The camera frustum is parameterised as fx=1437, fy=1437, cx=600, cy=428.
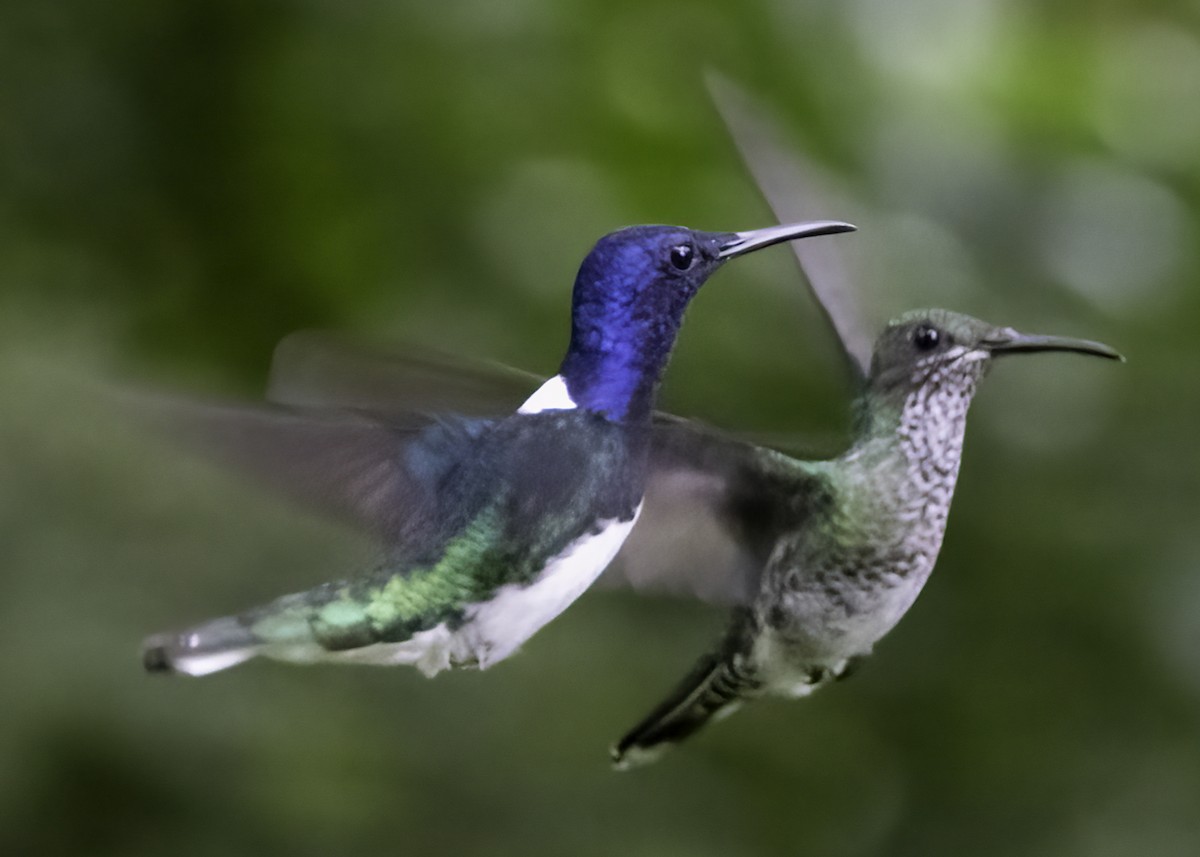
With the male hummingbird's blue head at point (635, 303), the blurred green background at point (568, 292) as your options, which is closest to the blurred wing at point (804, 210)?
the male hummingbird's blue head at point (635, 303)

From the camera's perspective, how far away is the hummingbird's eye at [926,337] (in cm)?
53

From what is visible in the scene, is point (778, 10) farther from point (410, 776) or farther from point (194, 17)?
point (410, 776)

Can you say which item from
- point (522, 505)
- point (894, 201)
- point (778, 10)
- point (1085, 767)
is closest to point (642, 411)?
point (522, 505)

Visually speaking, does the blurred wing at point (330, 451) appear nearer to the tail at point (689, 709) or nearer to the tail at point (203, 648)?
the tail at point (203, 648)

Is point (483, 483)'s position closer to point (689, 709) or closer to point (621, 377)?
point (621, 377)

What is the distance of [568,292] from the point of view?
1430 millimetres

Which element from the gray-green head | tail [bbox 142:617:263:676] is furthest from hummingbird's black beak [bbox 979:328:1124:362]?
tail [bbox 142:617:263:676]

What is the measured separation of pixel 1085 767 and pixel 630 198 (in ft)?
2.61

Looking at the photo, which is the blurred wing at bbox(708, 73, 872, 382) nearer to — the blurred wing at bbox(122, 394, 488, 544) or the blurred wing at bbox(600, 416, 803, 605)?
the blurred wing at bbox(600, 416, 803, 605)

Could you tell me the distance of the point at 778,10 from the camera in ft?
4.99

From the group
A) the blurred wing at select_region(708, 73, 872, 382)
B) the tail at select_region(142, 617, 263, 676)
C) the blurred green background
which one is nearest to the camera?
the tail at select_region(142, 617, 263, 676)

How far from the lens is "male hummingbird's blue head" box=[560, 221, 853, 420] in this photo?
500 millimetres

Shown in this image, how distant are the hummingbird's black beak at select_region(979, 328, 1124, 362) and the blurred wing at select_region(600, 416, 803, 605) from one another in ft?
0.31

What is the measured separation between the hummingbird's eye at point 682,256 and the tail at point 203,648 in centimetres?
20
